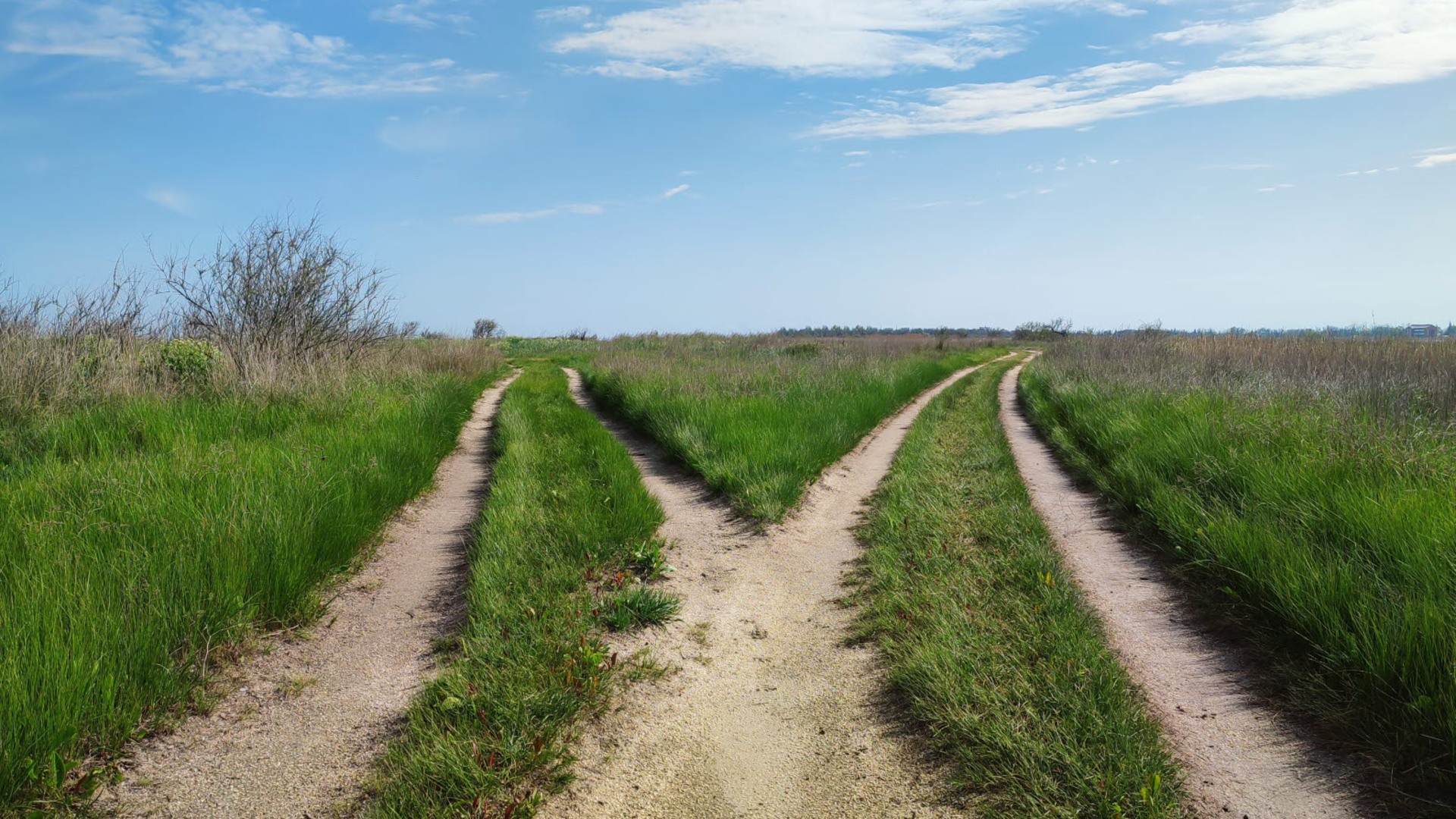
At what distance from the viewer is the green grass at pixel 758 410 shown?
796cm

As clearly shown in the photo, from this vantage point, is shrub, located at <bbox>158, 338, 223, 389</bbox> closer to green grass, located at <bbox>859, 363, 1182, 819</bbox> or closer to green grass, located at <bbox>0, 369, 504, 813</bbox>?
green grass, located at <bbox>0, 369, 504, 813</bbox>

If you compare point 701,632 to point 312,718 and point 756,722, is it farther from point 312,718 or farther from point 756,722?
point 312,718

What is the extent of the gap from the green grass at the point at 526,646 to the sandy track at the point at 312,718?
0.22 meters

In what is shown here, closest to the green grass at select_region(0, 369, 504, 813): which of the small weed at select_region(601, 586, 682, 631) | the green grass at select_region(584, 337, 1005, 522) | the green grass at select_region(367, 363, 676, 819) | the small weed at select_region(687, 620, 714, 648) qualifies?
the green grass at select_region(367, 363, 676, 819)

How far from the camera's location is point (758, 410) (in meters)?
10.9

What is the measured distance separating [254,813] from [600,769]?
129 cm

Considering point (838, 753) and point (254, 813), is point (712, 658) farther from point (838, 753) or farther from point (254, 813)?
point (254, 813)

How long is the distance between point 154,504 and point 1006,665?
536 centimetres

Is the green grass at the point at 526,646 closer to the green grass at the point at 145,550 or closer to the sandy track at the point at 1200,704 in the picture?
the green grass at the point at 145,550

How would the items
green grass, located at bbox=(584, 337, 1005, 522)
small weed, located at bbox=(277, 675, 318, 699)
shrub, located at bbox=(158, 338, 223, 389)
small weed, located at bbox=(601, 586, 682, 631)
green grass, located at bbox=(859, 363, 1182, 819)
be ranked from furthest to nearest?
shrub, located at bbox=(158, 338, 223, 389)
green grass, located at bbox=(584, 337, 1005, 522)
small weed, located at bbox=(601, 586, 682, 631)
small weed, located at bbox=(277, 675, 318, 699)
green grass, located at bbox=(859, 363, 1182, 819)

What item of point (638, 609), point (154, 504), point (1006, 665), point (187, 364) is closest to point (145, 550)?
point (154, 504)

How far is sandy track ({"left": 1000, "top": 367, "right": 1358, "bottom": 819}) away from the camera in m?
2.86

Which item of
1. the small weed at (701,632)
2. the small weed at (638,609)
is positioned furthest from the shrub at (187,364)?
the small weed at (701,632)

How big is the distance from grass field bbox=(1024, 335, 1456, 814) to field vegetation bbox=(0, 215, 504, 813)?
5.10 meters
